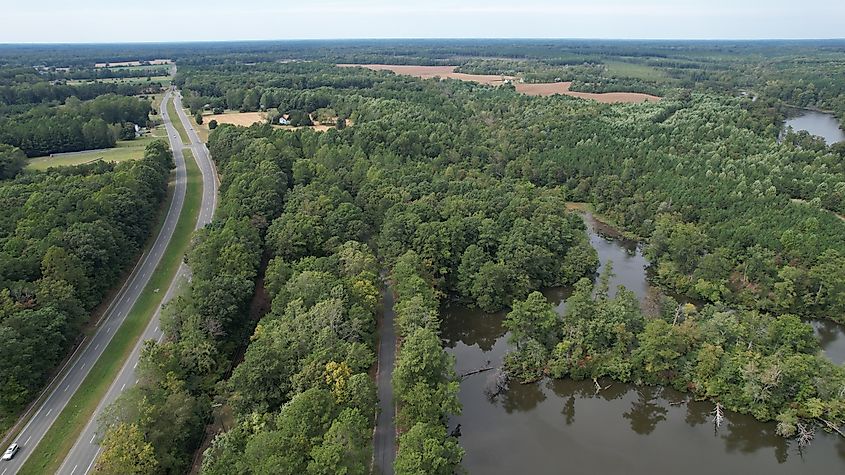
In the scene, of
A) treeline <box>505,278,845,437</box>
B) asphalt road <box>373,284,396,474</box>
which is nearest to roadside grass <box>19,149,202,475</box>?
asphalt road <box>373,284,396,474</box>

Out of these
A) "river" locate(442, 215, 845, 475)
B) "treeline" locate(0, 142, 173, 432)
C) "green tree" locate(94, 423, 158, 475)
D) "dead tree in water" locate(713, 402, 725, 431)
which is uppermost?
"treeline" locate(0, 142, 173, 432)

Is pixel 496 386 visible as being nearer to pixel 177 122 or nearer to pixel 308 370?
pixel 308 370

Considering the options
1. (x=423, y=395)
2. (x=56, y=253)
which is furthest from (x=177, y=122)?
(x=423, y=395)

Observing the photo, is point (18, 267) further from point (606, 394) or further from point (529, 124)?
point (529, 124)

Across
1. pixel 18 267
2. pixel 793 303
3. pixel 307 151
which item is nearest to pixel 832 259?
pixel 793 303

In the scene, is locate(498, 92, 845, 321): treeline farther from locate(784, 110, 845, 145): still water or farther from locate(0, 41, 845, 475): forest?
locate(784, 110, 845, 145): still water
